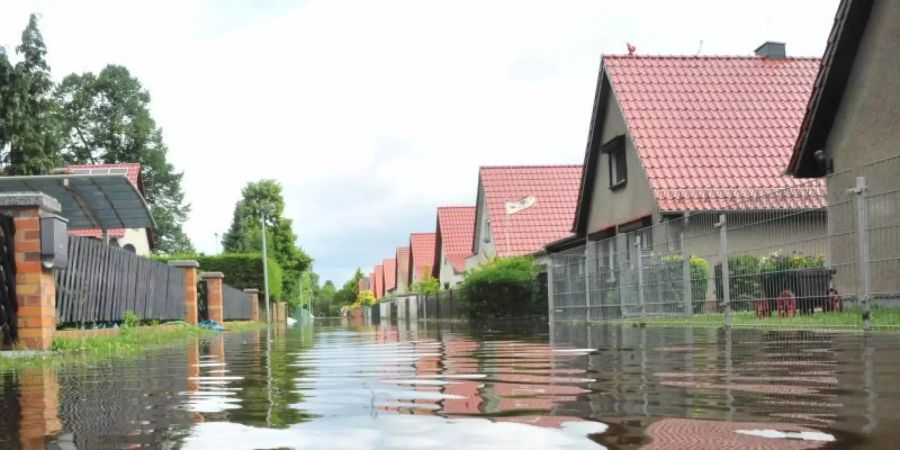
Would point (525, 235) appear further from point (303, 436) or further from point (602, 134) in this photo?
point (303, 436)

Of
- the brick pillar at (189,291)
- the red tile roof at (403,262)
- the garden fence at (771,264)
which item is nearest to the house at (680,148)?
the garden fence at (771,264)

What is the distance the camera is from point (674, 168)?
19578 mm

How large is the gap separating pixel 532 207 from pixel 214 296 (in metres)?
16.4

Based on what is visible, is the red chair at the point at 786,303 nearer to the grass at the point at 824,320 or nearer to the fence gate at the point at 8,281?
the grass at the point at 824,320

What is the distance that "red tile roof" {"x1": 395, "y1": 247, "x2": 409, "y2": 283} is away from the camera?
69.8 m

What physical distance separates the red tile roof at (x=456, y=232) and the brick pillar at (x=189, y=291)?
87.5 ft

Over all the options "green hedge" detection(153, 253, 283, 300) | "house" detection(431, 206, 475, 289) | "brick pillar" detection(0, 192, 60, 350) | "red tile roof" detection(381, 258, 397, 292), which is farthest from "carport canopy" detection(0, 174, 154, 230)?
"red tile roof" detection(381, 258, 397, 292)

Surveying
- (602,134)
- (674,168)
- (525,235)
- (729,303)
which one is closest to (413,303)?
(525,235)

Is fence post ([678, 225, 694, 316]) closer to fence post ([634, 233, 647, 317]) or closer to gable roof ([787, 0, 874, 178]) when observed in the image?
fence post ([634, 233, 647, 317])

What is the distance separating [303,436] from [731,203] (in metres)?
17.5

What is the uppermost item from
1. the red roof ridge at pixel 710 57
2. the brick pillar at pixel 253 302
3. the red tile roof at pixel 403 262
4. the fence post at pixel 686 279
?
the red roof ridge at pixel 710 57

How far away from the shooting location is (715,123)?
69.4 feet

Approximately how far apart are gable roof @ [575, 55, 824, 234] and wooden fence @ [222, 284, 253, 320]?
475 inches

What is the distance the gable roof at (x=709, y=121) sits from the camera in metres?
19.2
